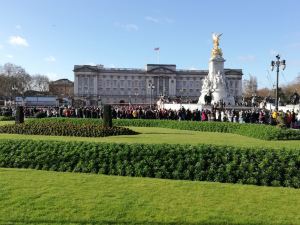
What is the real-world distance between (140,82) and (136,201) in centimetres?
9835

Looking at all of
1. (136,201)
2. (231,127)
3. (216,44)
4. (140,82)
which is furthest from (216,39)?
(140,82)

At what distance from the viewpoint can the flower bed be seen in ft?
47.8

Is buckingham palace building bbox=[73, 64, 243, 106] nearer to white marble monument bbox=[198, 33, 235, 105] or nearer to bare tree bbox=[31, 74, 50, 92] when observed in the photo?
bare tree bbox=[31, 74, 50, 92]

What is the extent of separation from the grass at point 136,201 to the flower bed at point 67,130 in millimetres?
7527

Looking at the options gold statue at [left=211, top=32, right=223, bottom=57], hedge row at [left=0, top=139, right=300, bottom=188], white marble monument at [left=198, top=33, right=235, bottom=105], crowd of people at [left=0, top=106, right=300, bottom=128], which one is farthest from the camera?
gold statue at [left=211, top=32, right=223, bottom=57]

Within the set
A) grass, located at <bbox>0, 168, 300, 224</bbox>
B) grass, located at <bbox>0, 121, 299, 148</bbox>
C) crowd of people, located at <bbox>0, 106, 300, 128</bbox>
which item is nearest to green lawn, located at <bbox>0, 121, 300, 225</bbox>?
grass, located at <bbox>0, 168, 300, 224</bbox>

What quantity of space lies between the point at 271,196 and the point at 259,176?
974mm

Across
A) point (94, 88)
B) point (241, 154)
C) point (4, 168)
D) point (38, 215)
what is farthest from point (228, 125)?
point (94, 88)

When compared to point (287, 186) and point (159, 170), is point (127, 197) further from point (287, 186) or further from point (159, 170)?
point (287, 186)

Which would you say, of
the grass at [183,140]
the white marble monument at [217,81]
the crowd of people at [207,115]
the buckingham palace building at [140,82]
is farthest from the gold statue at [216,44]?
the buckingham palace building at [140,82]

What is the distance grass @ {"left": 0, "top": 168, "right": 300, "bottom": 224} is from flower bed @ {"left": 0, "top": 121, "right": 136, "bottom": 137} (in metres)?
7.53

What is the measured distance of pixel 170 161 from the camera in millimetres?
7348

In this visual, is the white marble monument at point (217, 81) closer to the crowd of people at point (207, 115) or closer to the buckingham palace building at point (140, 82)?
the crowd of people at point (207, 115)

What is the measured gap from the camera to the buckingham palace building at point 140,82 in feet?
326
